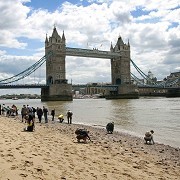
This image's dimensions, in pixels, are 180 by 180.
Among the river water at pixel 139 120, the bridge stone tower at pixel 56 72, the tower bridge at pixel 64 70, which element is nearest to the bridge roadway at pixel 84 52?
the tower bridge at pixel 64 70

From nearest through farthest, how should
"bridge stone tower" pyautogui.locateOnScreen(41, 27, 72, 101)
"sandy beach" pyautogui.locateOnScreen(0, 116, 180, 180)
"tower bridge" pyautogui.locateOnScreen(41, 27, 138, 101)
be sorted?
1. "sandy beach" pyautogui.locateOnScreen(0, 116, 180, 180)
2. "bridge stone tower" pyautogui.locateOnScreen(41, 27, 72, 101)
3. "tower bridge" pyautogui.locateOnScreen(41, 27, 138, 101)

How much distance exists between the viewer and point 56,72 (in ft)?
309

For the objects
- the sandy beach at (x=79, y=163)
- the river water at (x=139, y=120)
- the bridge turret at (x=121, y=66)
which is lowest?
the river water at (x=139, y=120)

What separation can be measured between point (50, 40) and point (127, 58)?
1342 inches

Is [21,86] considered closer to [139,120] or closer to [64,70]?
[64,70]

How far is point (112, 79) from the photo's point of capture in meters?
122

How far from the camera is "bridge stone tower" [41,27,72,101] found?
3349 inches

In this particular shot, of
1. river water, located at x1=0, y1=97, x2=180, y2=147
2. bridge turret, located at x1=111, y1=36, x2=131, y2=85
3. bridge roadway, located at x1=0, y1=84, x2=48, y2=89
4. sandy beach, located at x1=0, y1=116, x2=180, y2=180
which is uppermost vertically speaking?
bridge turret, located at x1=111, y1=36, x2=131, y2=85

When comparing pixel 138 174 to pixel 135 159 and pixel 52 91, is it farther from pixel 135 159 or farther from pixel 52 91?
pixel 52 91

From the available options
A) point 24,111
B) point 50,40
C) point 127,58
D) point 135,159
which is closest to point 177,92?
point 127,58

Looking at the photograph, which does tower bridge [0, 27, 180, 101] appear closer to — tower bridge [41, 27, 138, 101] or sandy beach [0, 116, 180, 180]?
A: tower bridge [41, 27, 138, 101]

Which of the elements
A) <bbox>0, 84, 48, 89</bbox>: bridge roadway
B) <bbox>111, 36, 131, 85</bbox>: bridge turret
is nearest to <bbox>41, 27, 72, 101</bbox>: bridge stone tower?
<bbox>0, 84, 48, 89</bbox>: bridge roadway

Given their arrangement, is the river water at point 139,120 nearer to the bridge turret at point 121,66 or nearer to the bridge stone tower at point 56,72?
the bridge stone tower at point 56,72

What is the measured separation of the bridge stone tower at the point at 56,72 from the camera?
279 feet
